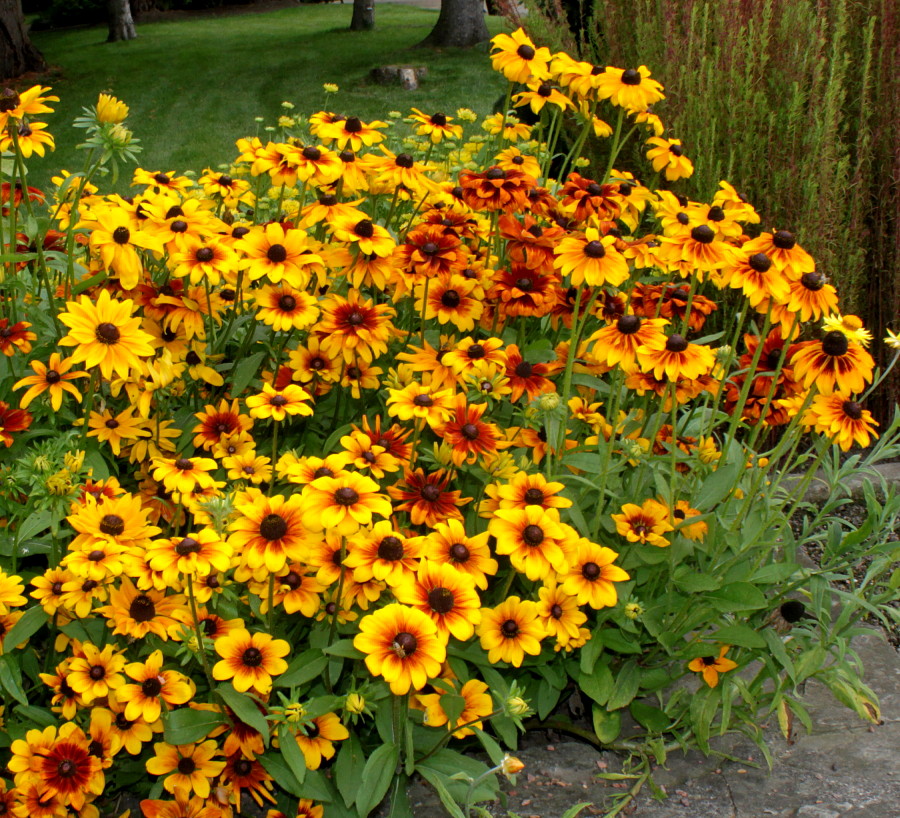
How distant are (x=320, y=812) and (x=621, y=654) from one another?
763mm

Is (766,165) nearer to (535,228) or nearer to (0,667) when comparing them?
(535,228)

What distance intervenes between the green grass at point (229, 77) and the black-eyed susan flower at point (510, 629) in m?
6.64

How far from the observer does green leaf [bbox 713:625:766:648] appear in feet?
6.05

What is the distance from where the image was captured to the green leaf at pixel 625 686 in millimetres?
1927

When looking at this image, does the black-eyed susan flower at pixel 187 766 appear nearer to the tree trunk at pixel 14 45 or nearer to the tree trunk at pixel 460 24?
the tree trunk at pixel 460 24

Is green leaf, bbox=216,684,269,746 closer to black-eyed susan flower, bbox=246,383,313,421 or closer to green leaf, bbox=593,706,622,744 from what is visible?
black-eyed susan flower, bbox=246,383,313,421

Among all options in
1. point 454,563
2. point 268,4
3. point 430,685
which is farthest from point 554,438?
point 268,4

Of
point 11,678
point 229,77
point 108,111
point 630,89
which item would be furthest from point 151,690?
point 229,77

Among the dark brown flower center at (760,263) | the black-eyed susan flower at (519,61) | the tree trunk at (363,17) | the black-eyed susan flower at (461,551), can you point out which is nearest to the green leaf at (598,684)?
the black-eyed susan flower at (461,551)

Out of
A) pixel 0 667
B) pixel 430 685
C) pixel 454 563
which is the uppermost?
pixel 454 563

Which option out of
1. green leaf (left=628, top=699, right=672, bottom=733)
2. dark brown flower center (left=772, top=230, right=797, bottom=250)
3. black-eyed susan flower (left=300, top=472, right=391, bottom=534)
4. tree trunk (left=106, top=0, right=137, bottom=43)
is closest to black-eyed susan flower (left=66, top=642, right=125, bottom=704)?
black-eyed susan flower (left=300, top=472, right=391, bottom=534)

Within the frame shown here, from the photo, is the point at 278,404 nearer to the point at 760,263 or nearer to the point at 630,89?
the point at 760,263

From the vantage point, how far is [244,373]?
228 cm

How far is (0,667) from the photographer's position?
1675 millimetres
